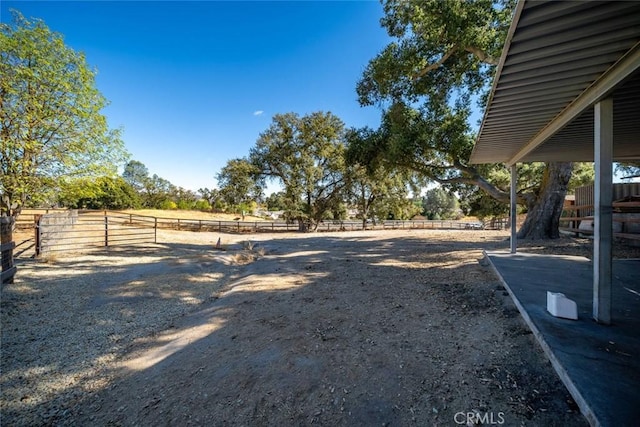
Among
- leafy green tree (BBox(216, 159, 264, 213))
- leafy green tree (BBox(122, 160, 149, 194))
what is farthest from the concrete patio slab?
leafy green tree (BBox(122, 160, 149, 194))

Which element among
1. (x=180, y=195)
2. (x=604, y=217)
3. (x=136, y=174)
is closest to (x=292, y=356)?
(x=604, y=217)

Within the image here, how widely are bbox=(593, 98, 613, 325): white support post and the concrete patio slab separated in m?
0.23

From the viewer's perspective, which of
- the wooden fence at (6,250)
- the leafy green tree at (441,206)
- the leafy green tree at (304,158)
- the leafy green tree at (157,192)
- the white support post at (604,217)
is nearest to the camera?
the white support post at (604,217)

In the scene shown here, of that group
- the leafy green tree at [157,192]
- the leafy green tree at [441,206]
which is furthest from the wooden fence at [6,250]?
the leafy green tree at [441,206]

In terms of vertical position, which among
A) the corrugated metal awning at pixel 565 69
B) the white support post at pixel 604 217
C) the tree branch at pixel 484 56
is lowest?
the white support post at pixel 604 217

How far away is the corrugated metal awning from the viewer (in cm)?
181

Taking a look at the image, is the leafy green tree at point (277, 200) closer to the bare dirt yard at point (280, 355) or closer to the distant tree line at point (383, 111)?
the distant tree line at point (383, 111)

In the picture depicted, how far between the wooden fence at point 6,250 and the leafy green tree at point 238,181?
1601cm

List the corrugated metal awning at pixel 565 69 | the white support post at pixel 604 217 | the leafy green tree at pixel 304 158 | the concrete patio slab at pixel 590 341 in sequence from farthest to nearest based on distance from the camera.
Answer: the leafy green tree at pixel 304 158 → the white support post at pixel 604 217 → the corrugated metal awning at pixel 565 69 → the concrete patio slab at pixel 590 341

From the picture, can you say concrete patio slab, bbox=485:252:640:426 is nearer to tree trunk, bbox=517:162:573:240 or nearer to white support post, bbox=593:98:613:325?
white support post, bbox=593:98:613:325

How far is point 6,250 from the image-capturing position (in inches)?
197

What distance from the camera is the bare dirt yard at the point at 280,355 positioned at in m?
1.87

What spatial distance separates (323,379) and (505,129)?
427 centimetres

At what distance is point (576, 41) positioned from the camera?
6.73ft
